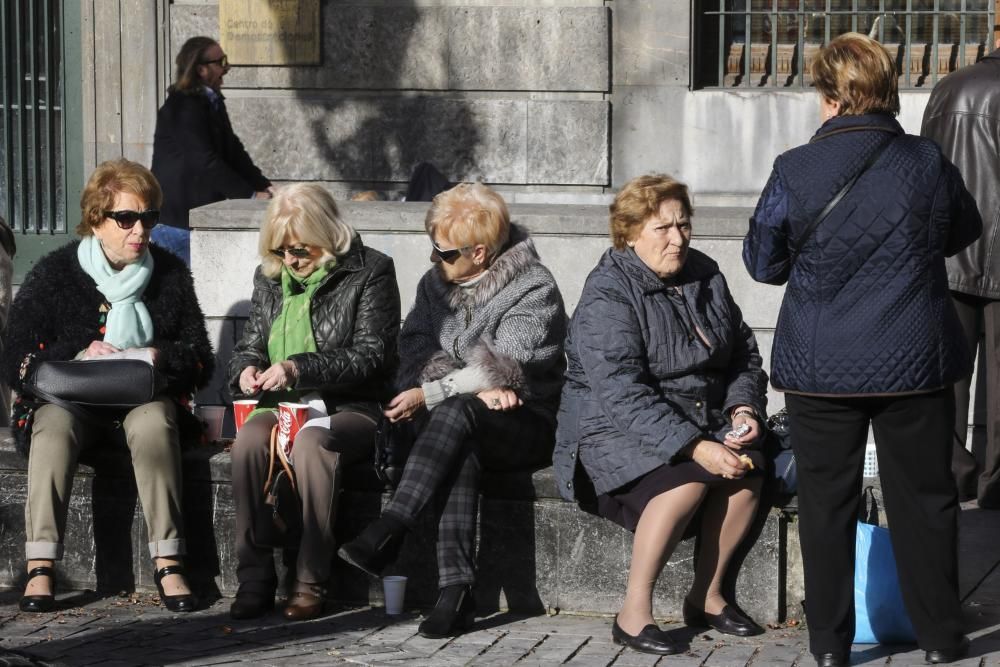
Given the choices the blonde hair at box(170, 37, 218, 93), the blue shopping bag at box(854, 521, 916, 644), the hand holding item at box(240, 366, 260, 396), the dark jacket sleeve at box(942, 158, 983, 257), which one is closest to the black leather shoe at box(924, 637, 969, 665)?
the blue shopping bag at box(854, 521, 916, 644)

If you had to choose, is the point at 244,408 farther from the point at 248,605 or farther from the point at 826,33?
the point at 826,33

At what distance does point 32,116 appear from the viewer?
38.8 feet

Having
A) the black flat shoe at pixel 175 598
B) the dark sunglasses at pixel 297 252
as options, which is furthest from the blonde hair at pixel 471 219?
the black flat shoe at pixel 175 598

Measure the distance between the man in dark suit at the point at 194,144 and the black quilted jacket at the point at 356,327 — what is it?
2.42 m

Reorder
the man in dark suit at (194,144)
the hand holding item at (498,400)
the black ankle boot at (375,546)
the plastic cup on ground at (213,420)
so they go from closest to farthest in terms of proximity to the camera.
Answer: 1. the black ankle boot at (375,546)
2. the hand holding item at (498,400)
3. the plastic cup on ground at (213,420)
4. the man in dark suit at (194,144)

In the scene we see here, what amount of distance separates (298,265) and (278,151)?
5.64 meters

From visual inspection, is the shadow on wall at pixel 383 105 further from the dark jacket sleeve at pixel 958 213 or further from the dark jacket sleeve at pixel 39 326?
the dark jacket sleeve at pixel 958 213

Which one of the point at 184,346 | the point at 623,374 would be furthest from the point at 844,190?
the point at 184,346

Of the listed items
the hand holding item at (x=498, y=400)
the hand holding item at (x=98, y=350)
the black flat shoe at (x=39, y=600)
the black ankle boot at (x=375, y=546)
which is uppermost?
the hand holding item at (x=98, y=350)

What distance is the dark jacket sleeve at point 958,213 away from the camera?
446cm

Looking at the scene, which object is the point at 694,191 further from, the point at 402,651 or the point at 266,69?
the point at 402,651

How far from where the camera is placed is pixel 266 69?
1102 centimetres

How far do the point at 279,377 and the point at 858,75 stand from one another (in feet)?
6.88

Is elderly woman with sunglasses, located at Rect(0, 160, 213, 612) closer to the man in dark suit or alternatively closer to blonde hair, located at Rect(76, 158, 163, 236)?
blonde hair, located at Rect(76, 158, 163, 236)
